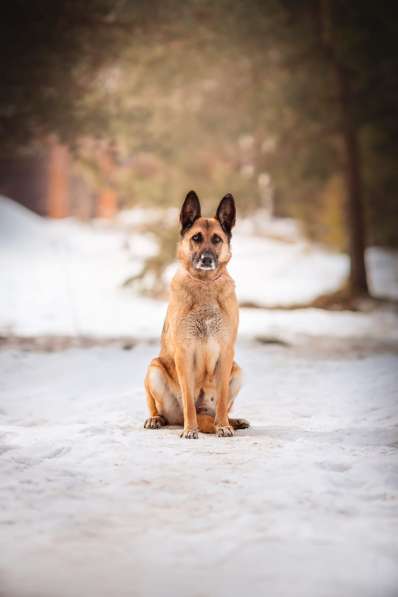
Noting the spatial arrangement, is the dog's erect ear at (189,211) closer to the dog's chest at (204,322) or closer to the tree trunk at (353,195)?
the dog's chest at (204,322)

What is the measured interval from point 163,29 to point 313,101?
4965mm

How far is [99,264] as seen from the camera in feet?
79.3

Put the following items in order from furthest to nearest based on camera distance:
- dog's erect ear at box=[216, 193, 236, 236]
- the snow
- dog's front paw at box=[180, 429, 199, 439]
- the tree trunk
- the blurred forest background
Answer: the tree trunk < the snow < the blurred forest background < dog's erect ear at box=[216, 193, 236, 236] < dog's front paw at box=[180, 429, 199, 439]

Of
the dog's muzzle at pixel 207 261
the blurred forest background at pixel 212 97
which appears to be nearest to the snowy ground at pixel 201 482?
the dog's muzzle at pixel 207 261

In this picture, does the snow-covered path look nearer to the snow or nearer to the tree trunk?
the snow

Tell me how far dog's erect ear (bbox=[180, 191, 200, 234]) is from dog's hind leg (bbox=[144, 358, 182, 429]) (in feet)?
4.07

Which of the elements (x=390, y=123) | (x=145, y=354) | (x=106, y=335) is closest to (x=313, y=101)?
(x=390, y=123)

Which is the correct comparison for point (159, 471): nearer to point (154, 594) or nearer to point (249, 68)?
point (154, 594)

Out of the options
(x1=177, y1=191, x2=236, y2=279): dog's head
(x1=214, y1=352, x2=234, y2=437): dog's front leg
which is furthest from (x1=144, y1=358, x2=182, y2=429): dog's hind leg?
(x1=177, y1=191, x2=236, y2=279): dog's head

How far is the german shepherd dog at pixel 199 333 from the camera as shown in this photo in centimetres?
559

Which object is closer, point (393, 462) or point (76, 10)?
point (393, 462)

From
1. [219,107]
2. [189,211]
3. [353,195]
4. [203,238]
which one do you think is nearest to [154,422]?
[203,238]

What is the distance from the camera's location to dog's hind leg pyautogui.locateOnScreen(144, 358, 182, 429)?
5.90m

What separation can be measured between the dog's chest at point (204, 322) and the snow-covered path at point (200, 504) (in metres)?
0.89
